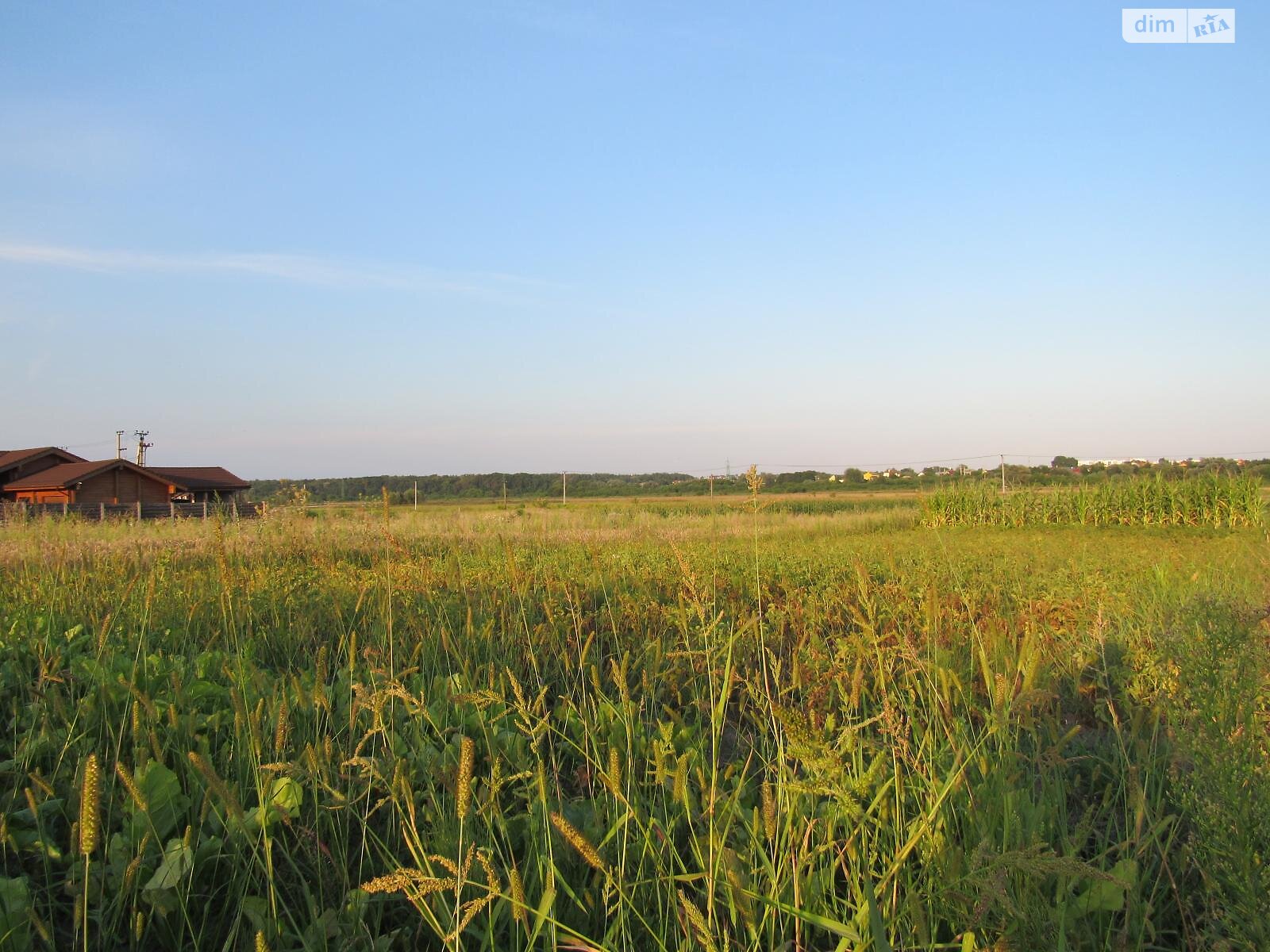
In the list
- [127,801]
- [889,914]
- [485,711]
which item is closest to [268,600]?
[485,711]

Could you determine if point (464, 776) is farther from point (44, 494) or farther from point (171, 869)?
point (44, 494)

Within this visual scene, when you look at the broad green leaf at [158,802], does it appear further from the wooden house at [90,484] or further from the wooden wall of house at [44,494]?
the wooden wall of house at [44,494]

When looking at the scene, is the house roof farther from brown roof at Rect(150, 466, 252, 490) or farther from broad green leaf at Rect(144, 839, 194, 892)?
broad green leaf at Rect(144, 839, 194, 892)

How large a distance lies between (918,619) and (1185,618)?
2.16 metres

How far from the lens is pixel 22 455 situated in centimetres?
3478

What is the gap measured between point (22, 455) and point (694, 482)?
2907 cm

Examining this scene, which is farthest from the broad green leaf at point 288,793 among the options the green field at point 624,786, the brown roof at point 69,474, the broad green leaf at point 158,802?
the brown roof at point 69,474

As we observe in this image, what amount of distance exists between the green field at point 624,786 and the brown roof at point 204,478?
136 ft

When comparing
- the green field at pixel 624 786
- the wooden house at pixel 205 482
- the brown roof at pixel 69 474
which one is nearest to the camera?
the green field at pixel 624 786

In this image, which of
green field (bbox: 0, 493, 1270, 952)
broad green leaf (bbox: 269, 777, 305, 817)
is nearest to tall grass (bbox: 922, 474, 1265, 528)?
green field (bbox: 0, 493, 1270, 952)

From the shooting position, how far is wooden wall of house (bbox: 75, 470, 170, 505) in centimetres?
3291

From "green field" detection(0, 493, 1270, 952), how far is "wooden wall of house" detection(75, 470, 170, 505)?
34158mm

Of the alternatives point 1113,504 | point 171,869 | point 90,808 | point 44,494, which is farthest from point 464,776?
point 44,494

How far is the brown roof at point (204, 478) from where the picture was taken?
135 feet
